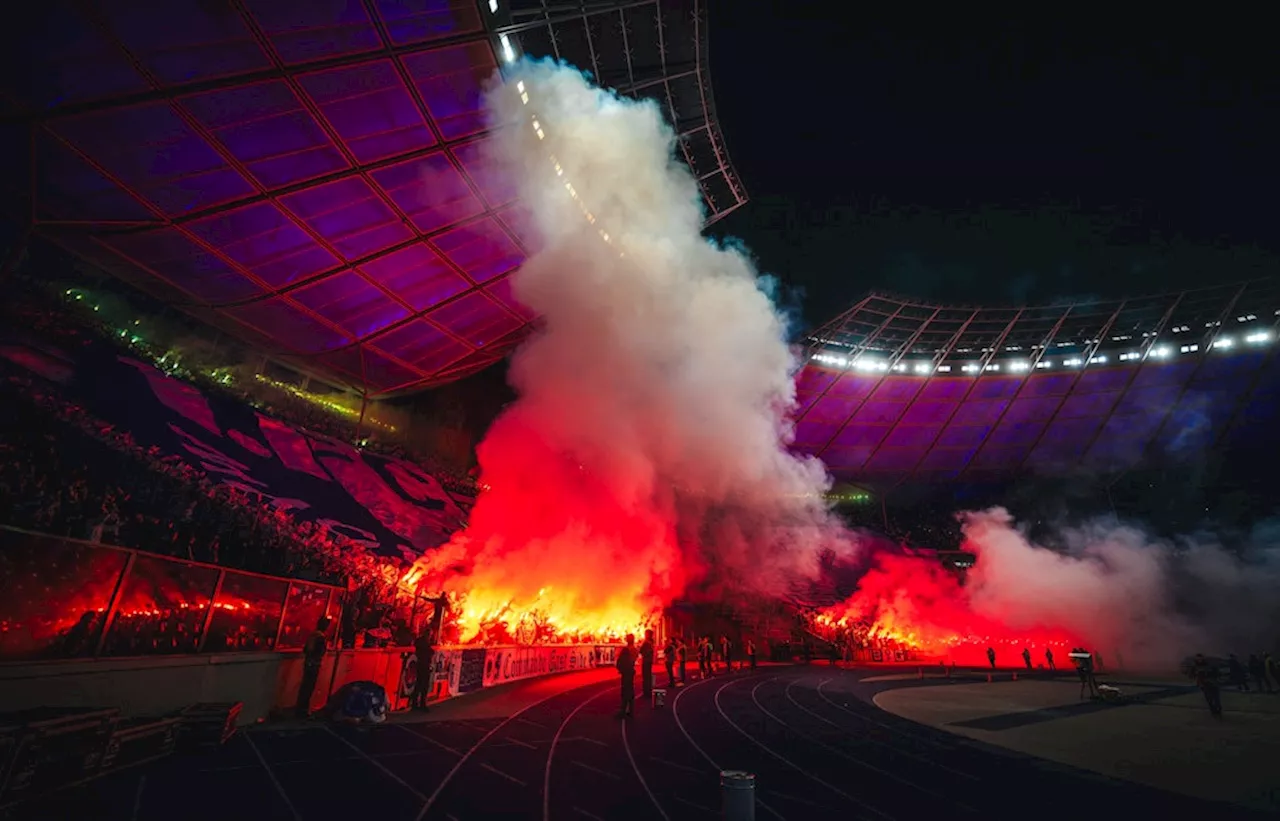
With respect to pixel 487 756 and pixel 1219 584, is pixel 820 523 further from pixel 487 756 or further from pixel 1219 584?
pixel 487 756

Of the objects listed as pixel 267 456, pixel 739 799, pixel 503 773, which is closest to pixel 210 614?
pixel 503 773

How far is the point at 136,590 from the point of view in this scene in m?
7.06

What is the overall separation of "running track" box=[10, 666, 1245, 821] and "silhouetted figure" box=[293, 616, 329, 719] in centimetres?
84

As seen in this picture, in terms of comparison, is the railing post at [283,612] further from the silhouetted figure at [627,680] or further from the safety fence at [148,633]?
the silhouetted figure at [627,680]

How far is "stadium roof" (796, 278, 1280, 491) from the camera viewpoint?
30453 millimetres

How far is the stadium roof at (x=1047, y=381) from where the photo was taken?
30.5m

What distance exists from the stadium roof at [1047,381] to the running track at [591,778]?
25655 mm

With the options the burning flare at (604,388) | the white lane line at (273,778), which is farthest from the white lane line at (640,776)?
the burning flare at (604,388)

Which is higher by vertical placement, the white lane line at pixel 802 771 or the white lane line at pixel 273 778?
the white lane line at pixel 273 778

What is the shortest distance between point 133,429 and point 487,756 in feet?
51.4

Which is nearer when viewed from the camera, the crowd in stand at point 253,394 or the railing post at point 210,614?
the railing post at point 210,614

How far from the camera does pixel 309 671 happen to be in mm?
8703

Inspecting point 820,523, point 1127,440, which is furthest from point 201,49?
point 1127,440

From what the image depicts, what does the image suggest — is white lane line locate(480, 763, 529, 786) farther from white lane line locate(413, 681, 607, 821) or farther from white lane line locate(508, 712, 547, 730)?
white lane line locate(508, 712, 547, 730)
